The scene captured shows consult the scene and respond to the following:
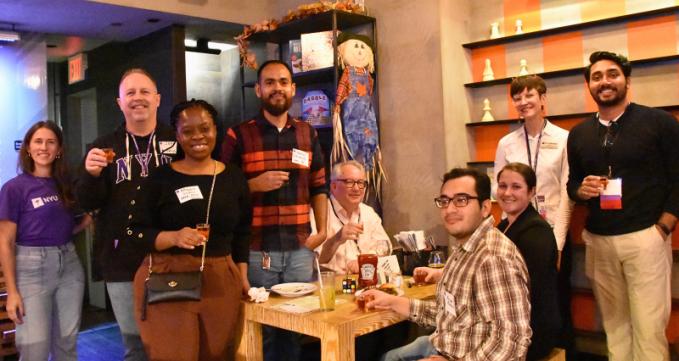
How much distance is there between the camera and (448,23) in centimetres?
424

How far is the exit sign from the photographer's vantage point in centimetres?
654

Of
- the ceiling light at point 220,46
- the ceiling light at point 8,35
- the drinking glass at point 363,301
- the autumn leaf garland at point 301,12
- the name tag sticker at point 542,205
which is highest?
the ceiling light at point 220,46

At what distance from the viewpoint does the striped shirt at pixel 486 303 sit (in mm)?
1791

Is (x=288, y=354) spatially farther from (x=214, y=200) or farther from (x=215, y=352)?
(x=214, y=200)

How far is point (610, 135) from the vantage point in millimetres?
3072

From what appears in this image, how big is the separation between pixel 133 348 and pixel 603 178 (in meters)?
2.48

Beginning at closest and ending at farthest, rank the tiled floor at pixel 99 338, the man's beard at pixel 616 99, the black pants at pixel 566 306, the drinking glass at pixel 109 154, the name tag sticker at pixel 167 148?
the drinking glass at pixel 109 154 < the name tag sticker at pixel 167 148 < the man's beard at pixel 616 99 < the black pants at pixel 566 306 < the tiled floor at pixel 99 338

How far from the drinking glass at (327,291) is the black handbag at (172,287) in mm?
486

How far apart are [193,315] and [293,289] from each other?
0.54 m

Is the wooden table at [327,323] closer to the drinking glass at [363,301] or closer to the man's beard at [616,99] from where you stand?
the drinking glass at [363,301]

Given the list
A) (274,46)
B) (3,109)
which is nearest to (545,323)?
(274,46)

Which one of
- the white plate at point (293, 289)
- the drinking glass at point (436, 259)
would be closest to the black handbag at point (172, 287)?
the white plate at point (293, 289)

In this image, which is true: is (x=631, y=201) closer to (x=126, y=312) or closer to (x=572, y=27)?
(x=572, y=27)


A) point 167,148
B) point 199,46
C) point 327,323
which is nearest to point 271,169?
point 167,148
